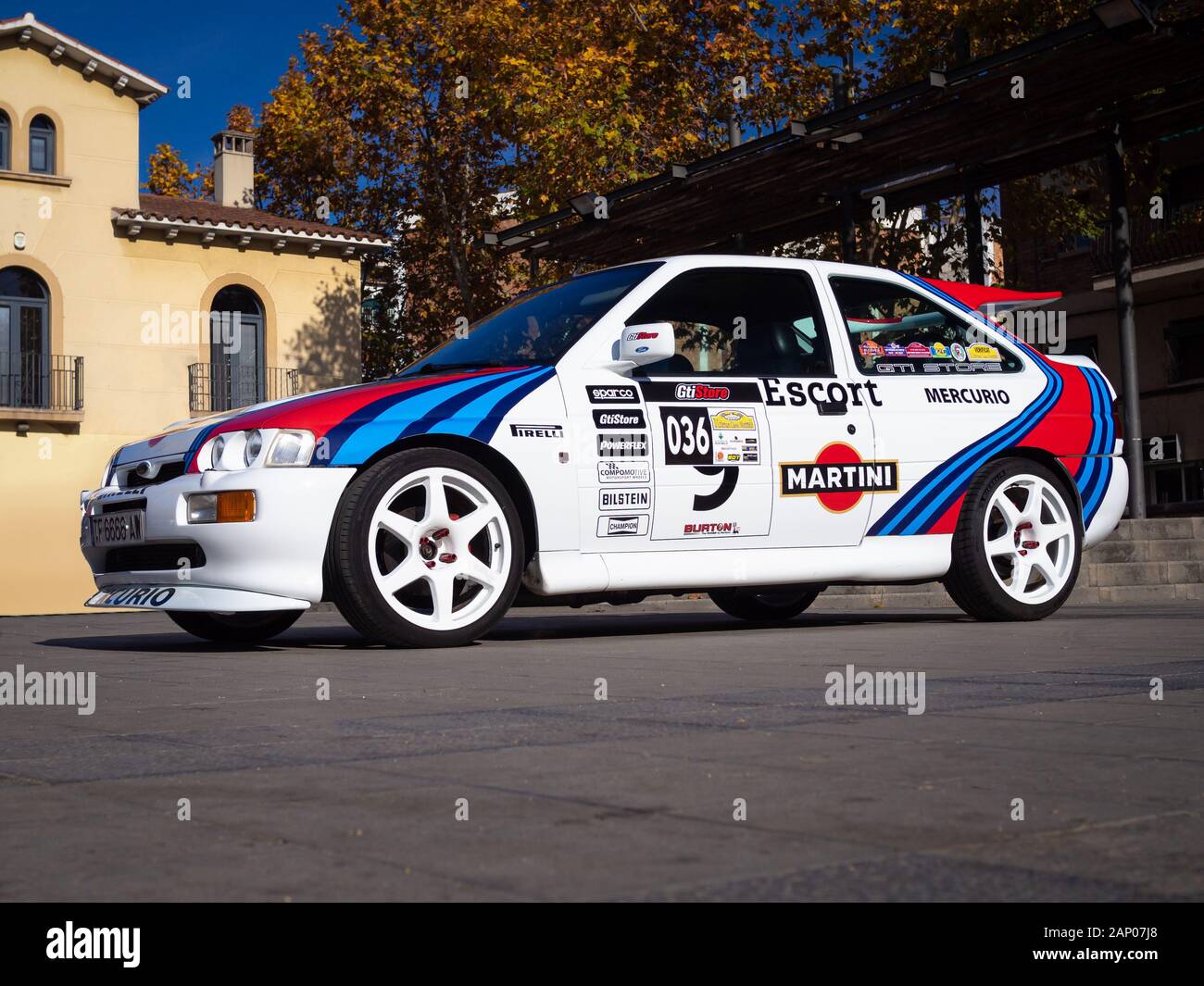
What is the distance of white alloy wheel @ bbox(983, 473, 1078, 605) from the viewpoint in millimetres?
8062

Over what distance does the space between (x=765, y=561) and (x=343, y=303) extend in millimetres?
24760

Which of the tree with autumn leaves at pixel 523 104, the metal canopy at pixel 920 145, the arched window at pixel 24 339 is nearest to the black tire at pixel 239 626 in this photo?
the metal canopy at pixel 920 145

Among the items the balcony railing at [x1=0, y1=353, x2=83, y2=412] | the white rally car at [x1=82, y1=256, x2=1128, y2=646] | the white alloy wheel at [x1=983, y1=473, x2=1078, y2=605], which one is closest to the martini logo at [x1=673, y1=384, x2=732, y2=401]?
the white rally car at [x1=82, y1=256, x2=1128, y2=646]

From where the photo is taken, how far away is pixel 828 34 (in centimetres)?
2658

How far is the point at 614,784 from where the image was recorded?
9.50 ft

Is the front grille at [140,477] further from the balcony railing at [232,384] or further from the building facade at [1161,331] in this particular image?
the building facade at [1161,331]

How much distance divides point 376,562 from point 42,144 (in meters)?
24.4

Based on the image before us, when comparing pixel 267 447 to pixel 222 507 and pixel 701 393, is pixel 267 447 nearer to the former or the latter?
pixel 222 507

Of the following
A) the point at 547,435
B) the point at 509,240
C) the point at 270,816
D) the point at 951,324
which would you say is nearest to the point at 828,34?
the point at 509,240

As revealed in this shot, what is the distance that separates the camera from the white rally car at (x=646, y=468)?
6535 mm

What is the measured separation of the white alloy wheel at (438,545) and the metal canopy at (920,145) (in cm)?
771

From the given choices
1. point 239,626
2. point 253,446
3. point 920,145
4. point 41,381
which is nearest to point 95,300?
point 41,381
